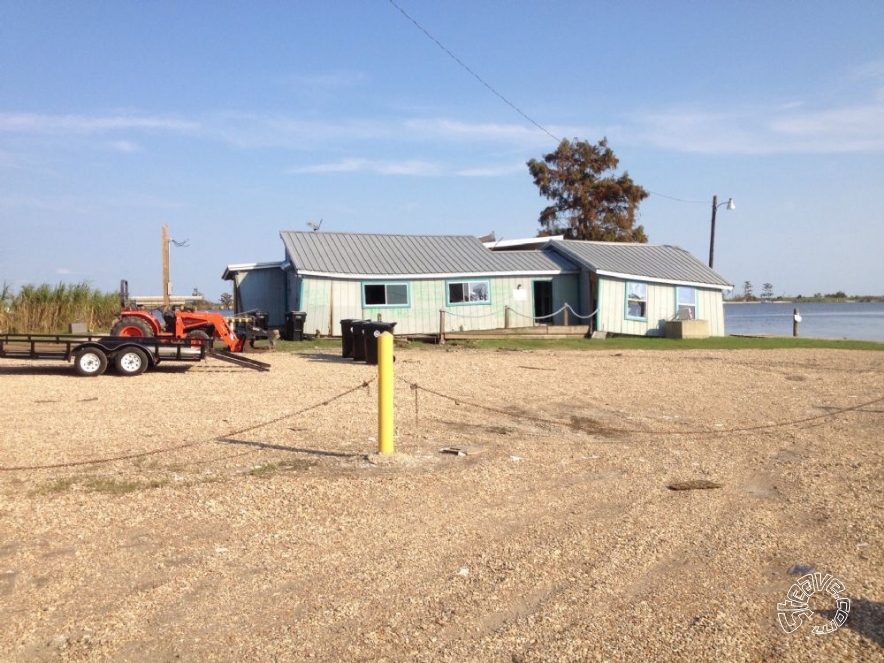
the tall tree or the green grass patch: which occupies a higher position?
the tall tree

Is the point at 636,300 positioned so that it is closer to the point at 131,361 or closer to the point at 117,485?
the point at 131,361

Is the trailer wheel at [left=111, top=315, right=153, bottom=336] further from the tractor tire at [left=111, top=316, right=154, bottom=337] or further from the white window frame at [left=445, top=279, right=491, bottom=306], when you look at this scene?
the white window frame at [left=445, top=279, right=491, bottom=306]

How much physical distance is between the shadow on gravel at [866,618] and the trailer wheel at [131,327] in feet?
52.2

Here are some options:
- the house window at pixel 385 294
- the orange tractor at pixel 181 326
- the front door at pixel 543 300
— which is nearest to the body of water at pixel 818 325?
the front door at pixel 543 300

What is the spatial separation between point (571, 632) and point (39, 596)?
3.13 m

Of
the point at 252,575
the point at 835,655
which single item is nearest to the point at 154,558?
the point at 252,575

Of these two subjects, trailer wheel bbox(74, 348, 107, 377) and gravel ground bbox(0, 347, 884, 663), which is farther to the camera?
trailer wheel bbox(74, 348, 107, 377)

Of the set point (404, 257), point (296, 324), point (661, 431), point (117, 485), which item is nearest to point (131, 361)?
point (117, 485)

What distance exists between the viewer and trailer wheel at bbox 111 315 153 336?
17.4 metres

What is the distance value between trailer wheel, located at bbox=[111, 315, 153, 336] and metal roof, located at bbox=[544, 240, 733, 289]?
16986mm

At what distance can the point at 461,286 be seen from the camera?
29219 mm

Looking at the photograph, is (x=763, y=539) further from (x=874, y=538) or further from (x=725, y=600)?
(x=725, y=600)

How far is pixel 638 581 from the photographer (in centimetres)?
501

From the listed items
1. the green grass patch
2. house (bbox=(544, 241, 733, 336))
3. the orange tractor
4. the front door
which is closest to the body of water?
house (bbox=(544, 241, 733, 336))
